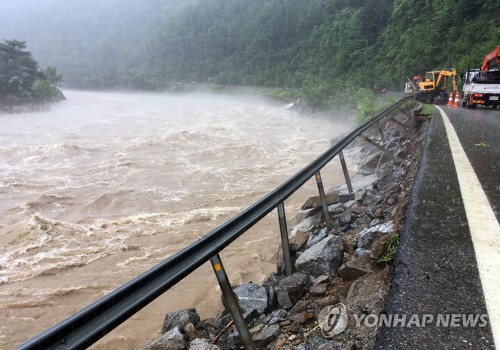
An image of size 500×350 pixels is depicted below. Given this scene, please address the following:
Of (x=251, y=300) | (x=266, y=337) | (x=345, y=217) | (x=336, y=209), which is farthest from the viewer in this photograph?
(x=336, y=209)

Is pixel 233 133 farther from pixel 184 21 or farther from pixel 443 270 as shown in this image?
pixel 184 21

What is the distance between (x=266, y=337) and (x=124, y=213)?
308 inches

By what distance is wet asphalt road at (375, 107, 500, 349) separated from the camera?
84.1 inches

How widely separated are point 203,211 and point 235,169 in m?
4.81

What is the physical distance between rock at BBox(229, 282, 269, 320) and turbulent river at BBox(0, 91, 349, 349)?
1531 mm

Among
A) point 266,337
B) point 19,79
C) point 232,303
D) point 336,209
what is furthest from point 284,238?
point 19,79

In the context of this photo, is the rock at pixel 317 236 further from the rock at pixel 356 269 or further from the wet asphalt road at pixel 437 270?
the rock at pixel 356 269

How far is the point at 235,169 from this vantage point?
14.4 meters

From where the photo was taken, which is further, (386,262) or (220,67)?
(220,67)

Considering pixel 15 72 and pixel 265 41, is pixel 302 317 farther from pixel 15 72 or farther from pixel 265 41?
pixel 265 41

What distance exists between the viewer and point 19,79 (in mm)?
44906

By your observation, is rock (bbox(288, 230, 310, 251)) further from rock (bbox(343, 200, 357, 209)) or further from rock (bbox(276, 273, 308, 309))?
rock (bbox(276, 273, 308, 309))

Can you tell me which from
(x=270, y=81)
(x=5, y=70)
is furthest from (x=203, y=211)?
(x=270, y=81)

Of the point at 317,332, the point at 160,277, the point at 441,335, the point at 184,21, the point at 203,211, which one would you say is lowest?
the point at 203,211
